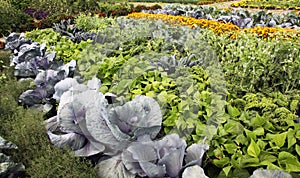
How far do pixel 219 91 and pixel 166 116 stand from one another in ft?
2.20

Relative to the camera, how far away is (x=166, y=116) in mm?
2621

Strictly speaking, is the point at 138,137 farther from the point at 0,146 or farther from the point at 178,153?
the point at 0,146

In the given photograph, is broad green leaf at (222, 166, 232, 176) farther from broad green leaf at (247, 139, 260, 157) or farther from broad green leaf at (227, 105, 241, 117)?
broad green leaf at (227, 105, 241, 117)

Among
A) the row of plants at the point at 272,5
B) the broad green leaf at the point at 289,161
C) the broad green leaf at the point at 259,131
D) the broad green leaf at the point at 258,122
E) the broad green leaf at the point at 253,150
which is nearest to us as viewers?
the broad green leaf at the point at 289,161

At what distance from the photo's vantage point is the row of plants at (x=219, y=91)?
7.37 ft

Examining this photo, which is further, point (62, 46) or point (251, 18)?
point (251, 18)

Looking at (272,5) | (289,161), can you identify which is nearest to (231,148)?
(289,161)

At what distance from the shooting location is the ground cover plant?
7.18ft

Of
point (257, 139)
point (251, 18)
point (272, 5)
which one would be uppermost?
point (257, 139)

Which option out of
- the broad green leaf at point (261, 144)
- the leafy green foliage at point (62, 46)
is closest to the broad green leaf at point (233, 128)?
the broad green leaf at point (261, 144)

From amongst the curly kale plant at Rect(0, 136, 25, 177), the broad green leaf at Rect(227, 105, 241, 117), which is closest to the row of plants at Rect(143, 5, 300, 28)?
the broad green leaf at Rect(227, 105, 241, 117)

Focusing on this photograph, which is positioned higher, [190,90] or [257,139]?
[190,90]

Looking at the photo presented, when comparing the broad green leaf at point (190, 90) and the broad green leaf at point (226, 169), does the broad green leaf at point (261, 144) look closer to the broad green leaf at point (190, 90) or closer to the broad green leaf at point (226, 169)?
the broad green leaf at point (226, 169)

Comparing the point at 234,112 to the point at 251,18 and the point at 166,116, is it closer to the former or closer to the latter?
the point at 166,116
